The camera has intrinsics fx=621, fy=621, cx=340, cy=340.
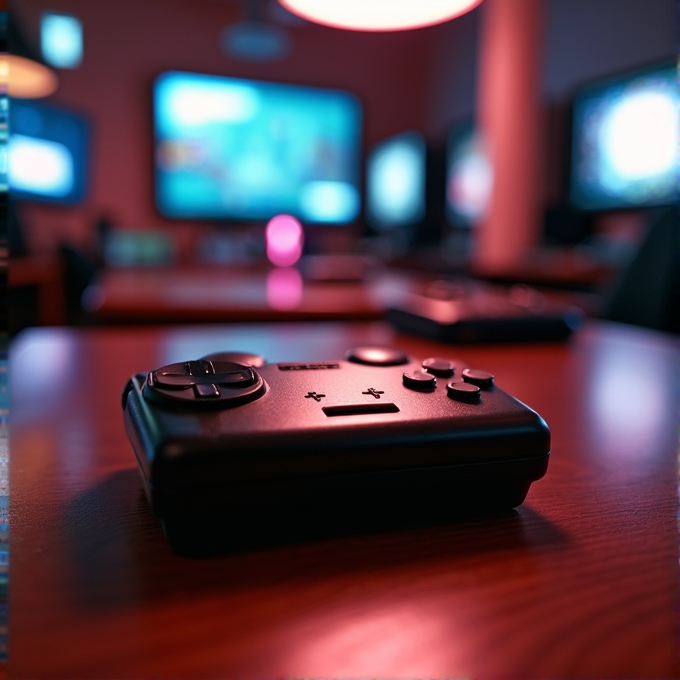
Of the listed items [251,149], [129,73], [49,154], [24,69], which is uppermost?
[129,73]

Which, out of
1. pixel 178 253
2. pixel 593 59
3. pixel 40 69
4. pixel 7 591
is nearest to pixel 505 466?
pixel 7 591

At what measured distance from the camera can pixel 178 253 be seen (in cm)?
387

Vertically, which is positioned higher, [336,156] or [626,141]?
[336,156]

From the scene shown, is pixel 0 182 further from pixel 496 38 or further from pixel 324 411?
pixel 496 38

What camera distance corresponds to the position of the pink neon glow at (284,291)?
1036 millimetres

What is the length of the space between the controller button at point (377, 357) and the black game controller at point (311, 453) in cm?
6

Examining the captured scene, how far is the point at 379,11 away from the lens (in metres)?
0.81

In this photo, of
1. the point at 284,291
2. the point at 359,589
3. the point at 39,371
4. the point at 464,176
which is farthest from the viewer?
the point at 464,176

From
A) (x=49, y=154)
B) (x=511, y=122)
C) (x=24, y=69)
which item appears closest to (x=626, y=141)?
(x=511, y=122)

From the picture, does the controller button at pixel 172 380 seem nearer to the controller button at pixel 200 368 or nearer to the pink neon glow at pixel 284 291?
the controller button at pixel 200 368

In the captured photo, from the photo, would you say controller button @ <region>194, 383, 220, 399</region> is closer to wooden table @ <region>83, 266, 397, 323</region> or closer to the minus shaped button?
the minus shaped button

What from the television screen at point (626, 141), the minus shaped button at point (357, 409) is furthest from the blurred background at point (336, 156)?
the minus shaped button at point (357, 409)

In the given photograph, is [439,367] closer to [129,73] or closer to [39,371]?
[39,371]

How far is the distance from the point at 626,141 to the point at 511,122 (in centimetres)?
68
